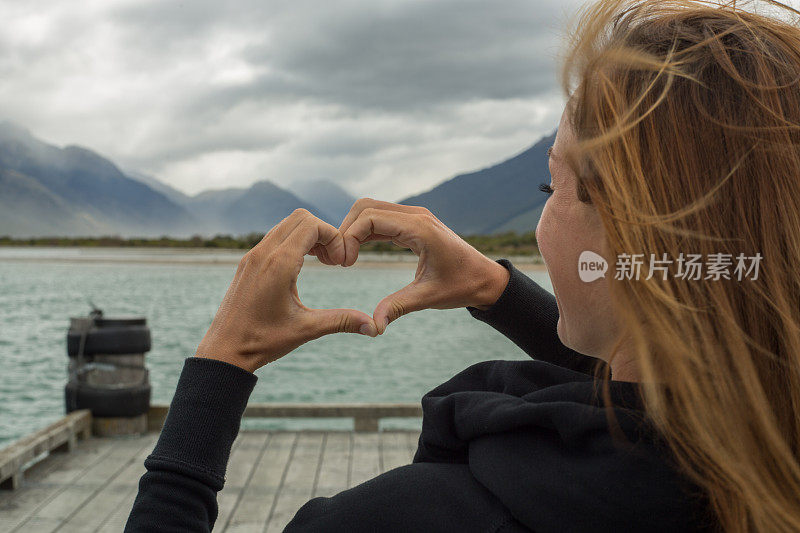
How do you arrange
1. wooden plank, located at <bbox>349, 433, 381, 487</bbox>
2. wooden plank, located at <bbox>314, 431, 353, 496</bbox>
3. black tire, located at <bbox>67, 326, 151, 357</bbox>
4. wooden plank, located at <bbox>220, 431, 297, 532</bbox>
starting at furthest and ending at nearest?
black tire, located at <bbox>67, 326, 151, 357</bbox>
wooden plank, located at <bbox>349, 433, 381, 487</bbox>
wooden plank, located at <bbox>314, 431, 353, 496</bbox>
wooden plank, located at <bbox>220, 431, 297, 532</bbox>

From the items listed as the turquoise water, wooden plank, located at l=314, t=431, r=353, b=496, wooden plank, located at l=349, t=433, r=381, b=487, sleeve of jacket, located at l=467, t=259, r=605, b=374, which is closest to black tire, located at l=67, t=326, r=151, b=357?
wooden plank, located at l=314, t=431, r=353, b=496

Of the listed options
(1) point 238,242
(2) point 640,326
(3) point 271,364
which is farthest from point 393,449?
(1) point 238,242

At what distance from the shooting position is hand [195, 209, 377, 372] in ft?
2.63

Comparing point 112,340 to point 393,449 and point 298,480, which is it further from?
point 393,449

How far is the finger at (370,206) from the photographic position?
97cm

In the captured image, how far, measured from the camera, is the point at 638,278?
27.0 inches

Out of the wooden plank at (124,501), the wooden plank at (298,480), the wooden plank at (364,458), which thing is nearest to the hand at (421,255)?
the wooden plank at (124,501)

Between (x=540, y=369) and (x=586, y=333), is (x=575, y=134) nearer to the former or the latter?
(x=586, y=333)

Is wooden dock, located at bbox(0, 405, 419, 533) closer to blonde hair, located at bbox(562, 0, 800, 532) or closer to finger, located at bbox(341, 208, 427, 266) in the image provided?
finger, located at bbox(341, 208, 427, 266)

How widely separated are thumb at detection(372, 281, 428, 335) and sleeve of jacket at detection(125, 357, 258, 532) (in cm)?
19

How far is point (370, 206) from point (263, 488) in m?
2.76

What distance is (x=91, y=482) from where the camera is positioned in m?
3.33

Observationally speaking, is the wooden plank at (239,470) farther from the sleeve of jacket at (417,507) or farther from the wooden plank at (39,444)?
the sleeve of jacket at (417,507)

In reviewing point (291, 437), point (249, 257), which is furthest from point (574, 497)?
point (291, 437)
